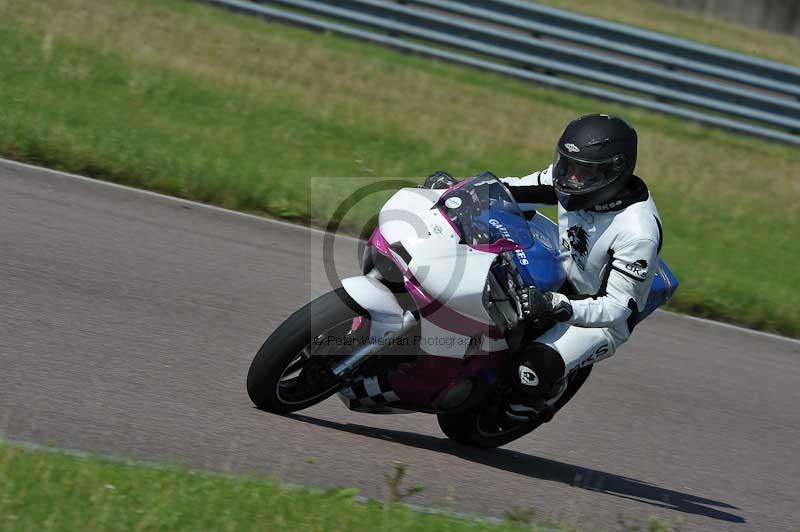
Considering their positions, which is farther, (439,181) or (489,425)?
(489,425)

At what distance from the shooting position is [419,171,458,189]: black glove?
5285mm

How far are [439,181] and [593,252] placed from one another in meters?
0.82

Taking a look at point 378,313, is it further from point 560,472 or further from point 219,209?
point 219,209

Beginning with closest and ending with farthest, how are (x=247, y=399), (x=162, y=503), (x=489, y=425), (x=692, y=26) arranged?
(x=162, y=503), (x=247, y=399), (x=489, y=425), (x=692, y=26)

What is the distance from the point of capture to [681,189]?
12.9 meters

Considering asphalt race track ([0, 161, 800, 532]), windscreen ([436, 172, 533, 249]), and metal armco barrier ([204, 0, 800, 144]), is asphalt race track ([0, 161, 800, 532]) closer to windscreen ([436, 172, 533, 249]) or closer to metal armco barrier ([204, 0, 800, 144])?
windscreen ([436, 172, 533, 249])

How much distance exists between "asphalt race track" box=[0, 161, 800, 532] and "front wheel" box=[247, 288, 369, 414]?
0.13 metres

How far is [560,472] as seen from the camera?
5871 millimetres

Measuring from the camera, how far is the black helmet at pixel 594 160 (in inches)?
202

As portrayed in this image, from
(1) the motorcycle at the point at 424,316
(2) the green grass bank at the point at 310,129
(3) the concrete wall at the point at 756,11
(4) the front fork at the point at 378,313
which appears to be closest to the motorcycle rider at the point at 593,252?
(1) the motorcycle at the point at 424,316

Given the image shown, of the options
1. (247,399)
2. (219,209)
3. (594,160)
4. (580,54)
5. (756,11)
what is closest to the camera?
(594,160)

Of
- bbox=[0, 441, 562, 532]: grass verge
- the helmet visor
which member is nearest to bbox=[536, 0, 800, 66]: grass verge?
the helmet visor

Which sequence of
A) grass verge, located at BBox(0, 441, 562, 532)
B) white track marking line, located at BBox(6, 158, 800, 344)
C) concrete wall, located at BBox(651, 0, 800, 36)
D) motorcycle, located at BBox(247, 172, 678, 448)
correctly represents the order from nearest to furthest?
grass verge, located at BBox(0, 441, 562, 532) < motorcycle, located at BBox(247, 172, 678, 448) < white track marking line, located at BBox(6, 158, 800, 344) < concrete wall, located at BBox(651, 0, 800, 36)

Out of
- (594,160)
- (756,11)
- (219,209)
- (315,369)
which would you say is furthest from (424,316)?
(756,11)
